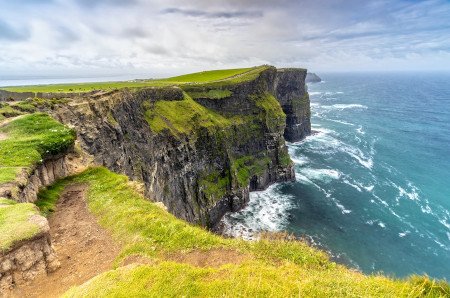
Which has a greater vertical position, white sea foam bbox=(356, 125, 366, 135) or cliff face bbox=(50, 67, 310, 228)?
cliff face bbox=(50, 67, 310, 228)

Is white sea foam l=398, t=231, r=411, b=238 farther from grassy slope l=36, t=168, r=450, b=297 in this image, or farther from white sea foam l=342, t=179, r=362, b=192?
grassy slope l=36, t=168, r=450, b=297

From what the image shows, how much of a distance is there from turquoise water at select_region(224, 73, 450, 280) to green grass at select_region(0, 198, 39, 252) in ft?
173

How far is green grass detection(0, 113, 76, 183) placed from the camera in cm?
2323

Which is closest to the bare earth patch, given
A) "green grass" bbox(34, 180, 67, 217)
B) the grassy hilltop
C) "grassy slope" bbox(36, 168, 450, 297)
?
the grassy hilltop

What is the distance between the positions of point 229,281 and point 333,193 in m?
78.7

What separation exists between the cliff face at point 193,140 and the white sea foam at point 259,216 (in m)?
2.92

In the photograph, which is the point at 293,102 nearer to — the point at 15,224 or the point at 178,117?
the point at 178,117

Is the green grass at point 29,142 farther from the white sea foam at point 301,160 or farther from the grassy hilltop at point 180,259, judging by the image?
the white sea foam at point 301,160

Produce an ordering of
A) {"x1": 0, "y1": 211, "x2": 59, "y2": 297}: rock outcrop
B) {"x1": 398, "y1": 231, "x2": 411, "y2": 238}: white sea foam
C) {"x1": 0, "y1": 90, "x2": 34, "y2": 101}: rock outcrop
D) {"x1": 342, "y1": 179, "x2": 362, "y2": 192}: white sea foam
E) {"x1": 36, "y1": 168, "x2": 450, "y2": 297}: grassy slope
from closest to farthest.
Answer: {"x1": 36, "y1": 168, "x2": 450, "y2": 297}: grassy slope < {"x1": 0, "y1": 211, "x2": 59, "y2": 297}: rock outcrop < {"x1": 0, "y1": 90, "x2": 34, "y2": 101}: rock outcrop < {"x1": 398, "y1": 231, "x2": 411, "y2": 238}: white sea foam < {"x1": 342, "y1": 179, "x2": 362, "y2": 192}: white sea foam

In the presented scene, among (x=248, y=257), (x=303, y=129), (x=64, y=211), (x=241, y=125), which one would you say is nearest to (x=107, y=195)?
(x=64, y=211)

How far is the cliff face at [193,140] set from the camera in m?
49.7

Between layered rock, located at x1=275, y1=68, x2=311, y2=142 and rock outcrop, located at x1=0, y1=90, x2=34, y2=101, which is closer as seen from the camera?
rock outcrop, located at x1=0, y1=90, x2=34, y2=101

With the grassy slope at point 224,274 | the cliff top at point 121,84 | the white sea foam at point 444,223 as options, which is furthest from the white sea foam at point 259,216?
the grassy slope at point 224,274

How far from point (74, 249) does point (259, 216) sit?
60.7 m
